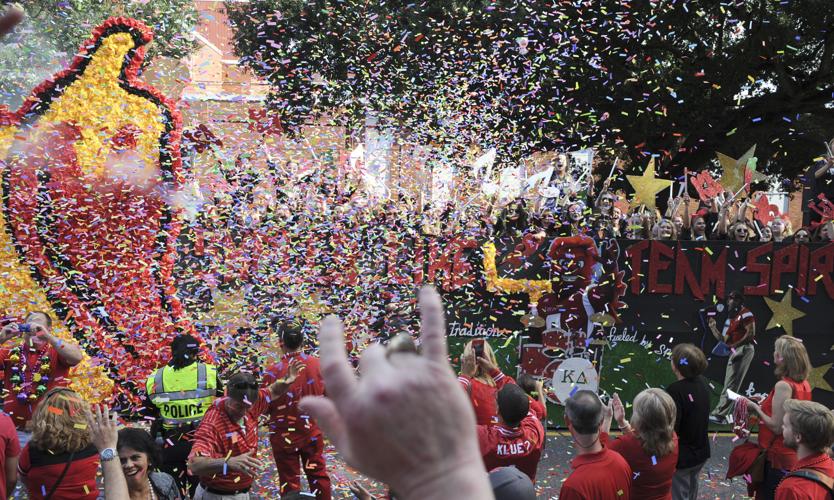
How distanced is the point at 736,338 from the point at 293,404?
587cm

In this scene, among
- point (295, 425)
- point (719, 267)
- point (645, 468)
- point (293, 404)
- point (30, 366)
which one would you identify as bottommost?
point (295, 425)

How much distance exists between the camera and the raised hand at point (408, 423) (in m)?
1.04

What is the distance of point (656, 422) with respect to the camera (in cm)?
432

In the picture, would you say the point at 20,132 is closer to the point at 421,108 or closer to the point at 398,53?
the point at 421,108

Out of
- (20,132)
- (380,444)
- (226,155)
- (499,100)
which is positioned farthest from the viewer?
(499,100)

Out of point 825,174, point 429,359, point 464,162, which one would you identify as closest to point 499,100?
point 464,162

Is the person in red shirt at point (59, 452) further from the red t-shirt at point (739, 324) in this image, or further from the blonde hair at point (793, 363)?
the red t-shirt at point (739, 324)

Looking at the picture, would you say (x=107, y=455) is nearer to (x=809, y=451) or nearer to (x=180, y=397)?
(x=180, y=397)

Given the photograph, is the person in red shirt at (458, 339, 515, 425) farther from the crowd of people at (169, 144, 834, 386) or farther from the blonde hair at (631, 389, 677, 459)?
the crowd of people at (169, 144, 834, 386)

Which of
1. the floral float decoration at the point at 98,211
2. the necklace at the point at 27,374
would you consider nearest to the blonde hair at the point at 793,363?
the floral float decoration at the point at 98,211

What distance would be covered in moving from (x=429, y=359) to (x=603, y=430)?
3652mm

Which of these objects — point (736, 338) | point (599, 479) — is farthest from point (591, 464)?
point (736, 338)

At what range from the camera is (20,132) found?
692 centimetres

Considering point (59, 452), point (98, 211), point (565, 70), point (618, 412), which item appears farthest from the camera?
point (565, 70)
